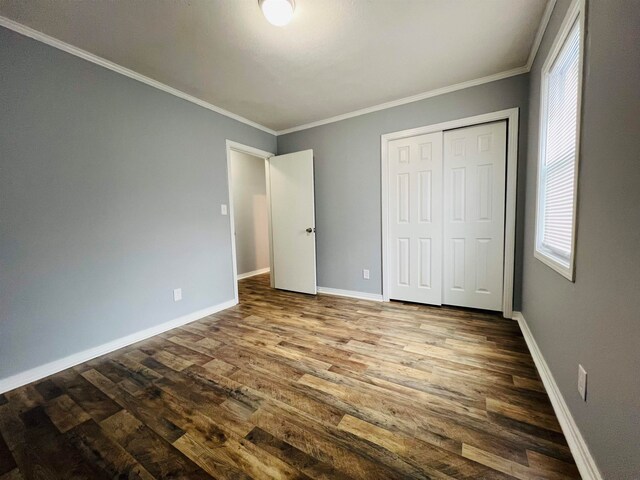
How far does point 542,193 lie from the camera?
1856 millimetres

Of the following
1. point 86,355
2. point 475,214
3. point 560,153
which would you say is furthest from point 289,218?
point 560,153

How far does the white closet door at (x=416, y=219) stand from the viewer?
2762 millimetres

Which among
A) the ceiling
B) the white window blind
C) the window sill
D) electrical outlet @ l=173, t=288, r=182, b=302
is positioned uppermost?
the ceiling

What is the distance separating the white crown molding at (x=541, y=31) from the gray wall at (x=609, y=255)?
76cm

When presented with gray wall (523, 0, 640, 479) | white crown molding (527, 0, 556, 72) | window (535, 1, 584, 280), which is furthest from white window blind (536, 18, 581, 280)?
white crown molding (527, 0, 556, 72)

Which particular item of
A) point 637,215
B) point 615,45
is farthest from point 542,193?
point 637,215

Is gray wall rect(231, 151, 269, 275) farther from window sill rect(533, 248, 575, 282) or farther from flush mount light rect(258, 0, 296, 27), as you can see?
window sill rect(533, 248, 575, 282)

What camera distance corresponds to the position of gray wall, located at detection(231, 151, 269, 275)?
15.6 feet

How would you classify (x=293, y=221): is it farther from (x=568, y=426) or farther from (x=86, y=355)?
(x=568, y=426)

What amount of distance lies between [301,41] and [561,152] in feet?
6.22

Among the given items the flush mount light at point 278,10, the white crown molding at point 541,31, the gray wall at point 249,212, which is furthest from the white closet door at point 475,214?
the gray wall at point 249,212

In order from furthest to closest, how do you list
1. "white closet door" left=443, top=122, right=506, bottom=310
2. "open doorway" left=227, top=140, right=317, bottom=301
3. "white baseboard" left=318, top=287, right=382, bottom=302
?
"open doorway" left=227, top=140, right=317, bottom=301, "white baseboard" left=318, top=287, right=382, bottom=302, "white closet door" left=443, top=122, right=506, bottom=310

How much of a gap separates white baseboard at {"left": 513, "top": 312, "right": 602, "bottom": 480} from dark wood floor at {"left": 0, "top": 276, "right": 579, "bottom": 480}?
0.13 ft

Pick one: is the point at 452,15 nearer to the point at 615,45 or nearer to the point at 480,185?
the point at 615,45
